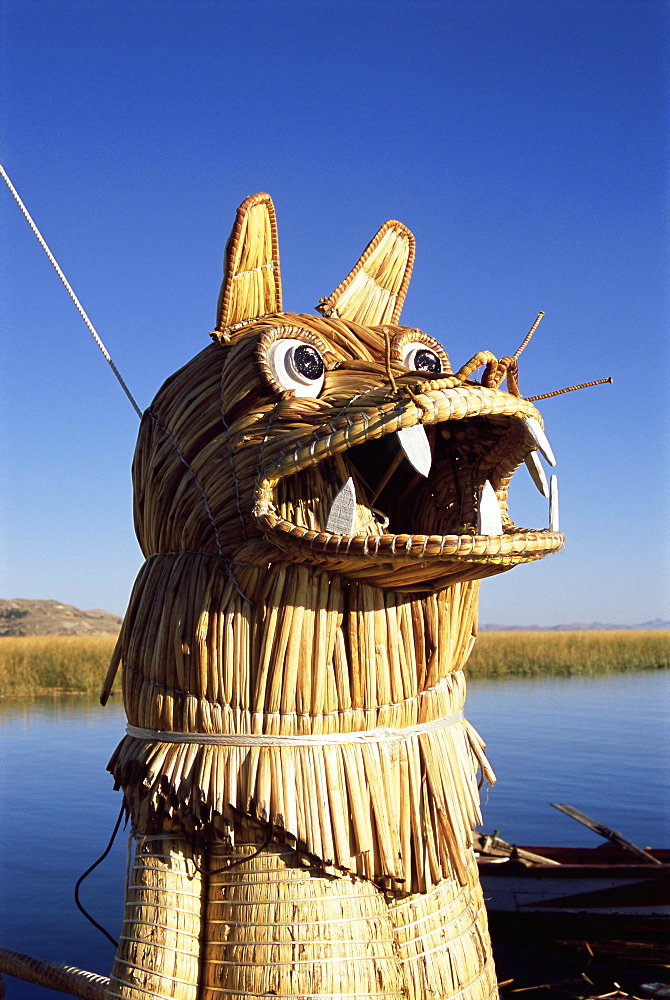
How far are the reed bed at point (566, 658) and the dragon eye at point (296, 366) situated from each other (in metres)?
15.0

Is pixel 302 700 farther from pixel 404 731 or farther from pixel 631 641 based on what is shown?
pixel 631 641

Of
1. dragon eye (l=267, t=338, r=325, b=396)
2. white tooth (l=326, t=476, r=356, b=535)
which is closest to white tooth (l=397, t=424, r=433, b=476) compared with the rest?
white tooth (l=326, t=476, r=356, b=535)

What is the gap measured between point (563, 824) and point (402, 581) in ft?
21.0

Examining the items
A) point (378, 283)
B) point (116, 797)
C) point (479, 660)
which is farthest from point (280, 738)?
point (479, 660)

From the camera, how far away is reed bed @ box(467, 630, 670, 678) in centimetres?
1808

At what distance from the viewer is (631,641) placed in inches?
884

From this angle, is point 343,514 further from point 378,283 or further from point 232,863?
point 378,283

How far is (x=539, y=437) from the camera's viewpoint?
2885mm

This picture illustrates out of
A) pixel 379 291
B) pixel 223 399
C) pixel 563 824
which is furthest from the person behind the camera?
pixel 563 824

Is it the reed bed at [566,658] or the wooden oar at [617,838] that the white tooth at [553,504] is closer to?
the wooden oar at [617,838]

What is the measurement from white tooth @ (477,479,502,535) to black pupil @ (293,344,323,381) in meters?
0.69

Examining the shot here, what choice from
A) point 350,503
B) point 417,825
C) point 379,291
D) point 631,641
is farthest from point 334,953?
point 631,641

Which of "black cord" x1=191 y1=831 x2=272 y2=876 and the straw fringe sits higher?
the straw fringe

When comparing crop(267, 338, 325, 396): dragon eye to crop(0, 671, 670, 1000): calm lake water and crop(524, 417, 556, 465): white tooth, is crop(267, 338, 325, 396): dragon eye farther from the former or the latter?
crop(0, 671, 670, 1000): calm lake water
